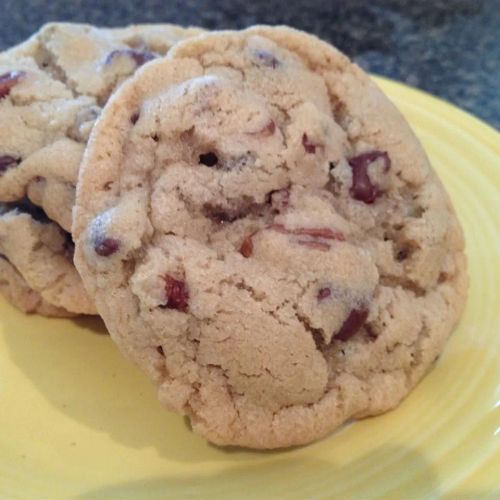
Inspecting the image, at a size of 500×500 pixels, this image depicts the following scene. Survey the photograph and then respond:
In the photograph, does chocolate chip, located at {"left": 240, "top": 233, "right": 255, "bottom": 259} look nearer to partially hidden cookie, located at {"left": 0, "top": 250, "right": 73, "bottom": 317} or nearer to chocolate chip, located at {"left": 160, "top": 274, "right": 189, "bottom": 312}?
chocolate chip, located at {"left": 160, "top": 274, "right": 189, "bottom": 312}

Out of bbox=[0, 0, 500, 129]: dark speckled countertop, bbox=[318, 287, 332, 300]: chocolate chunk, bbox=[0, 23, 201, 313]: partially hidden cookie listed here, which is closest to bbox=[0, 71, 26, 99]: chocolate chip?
bbox=[0, 23, 201, 313]: partially hidden cookie

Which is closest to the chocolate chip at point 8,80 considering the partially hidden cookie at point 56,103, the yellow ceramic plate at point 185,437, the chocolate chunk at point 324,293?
the partially hidden cookie at point 56,103

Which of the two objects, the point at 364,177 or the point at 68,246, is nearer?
the point at 364,177

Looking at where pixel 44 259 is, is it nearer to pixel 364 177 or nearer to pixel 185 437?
pixel 185 437

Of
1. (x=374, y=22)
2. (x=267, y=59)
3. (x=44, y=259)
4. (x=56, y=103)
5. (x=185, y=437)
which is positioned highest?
(x=267, y=59)

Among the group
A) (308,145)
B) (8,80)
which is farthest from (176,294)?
(8,80)

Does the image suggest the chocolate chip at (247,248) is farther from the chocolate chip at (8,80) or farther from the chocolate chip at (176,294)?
the chocolate chip at (8,80)

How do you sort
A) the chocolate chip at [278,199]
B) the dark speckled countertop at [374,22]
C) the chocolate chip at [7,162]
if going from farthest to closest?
the dark speckled countertop at [374,22] → the chocolate chip at [7,162] → the chocolate chip at [278,199]
